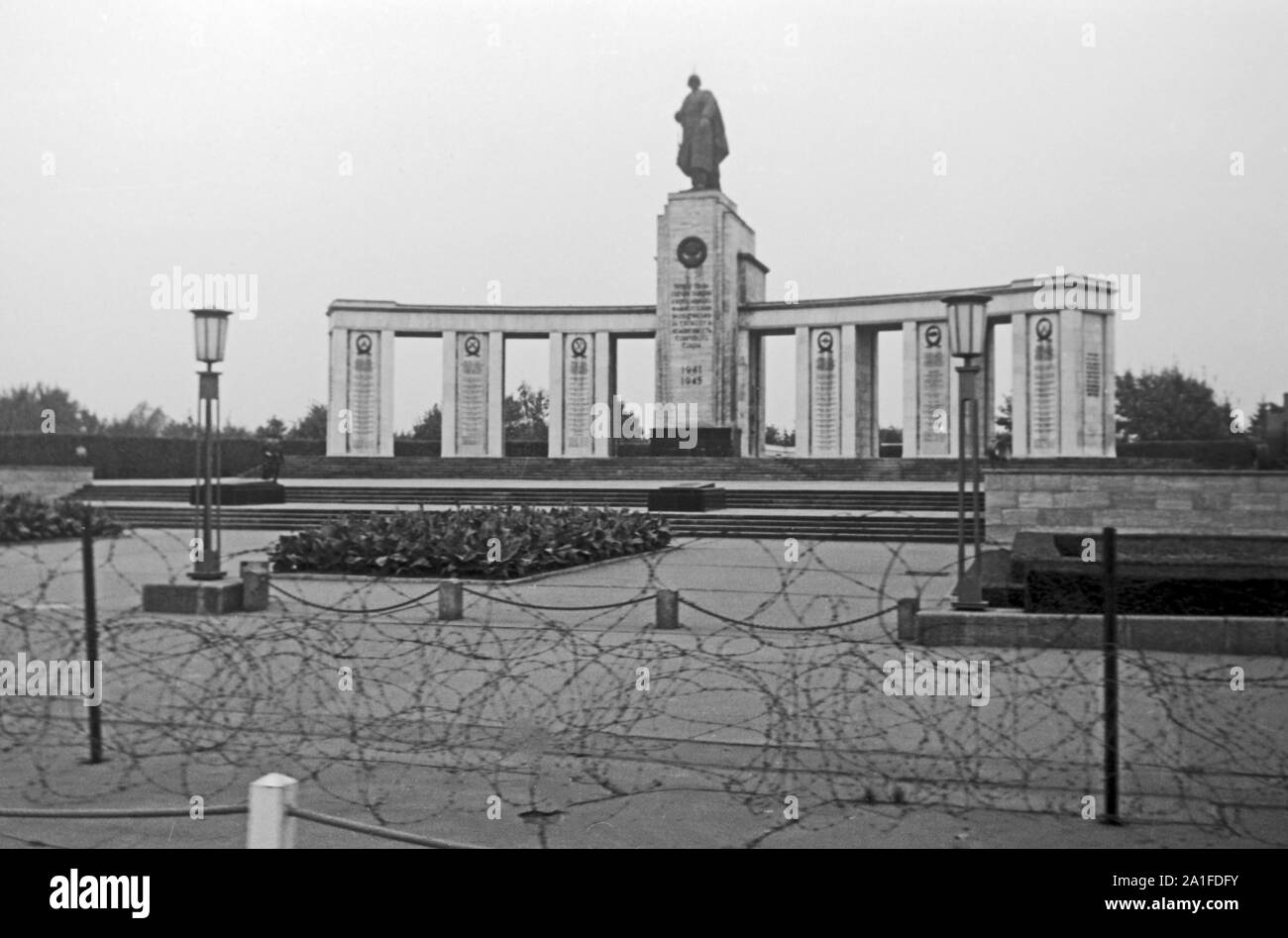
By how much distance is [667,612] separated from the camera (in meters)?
10.6

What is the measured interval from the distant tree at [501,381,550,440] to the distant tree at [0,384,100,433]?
24331 mm

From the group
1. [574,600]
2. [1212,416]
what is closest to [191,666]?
[574,600]

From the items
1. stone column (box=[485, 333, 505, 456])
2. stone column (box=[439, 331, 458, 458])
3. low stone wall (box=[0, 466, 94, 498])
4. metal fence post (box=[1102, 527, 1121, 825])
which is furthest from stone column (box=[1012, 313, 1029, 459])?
metal fence post (box=[1102, 527, 1121, 825])

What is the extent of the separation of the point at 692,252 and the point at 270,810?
131 feet

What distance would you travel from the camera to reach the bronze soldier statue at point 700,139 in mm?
41875

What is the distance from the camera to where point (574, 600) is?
12617 mm

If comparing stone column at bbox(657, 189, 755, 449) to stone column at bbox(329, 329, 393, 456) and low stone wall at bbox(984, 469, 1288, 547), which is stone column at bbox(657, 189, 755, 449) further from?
low stone wall at bbox(984, 469, 1288, 547)

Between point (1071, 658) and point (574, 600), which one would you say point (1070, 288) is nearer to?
point (574, 600)

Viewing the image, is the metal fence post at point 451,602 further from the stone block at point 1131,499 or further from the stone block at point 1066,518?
the stone block at point 1131,499

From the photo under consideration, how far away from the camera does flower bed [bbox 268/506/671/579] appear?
48.5ft

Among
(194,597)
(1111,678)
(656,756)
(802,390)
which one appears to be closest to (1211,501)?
(194,597)

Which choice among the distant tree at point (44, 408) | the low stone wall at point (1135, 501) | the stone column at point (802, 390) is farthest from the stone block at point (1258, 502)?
the distant tree at point (44, 408)

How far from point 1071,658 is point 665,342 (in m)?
37.5
